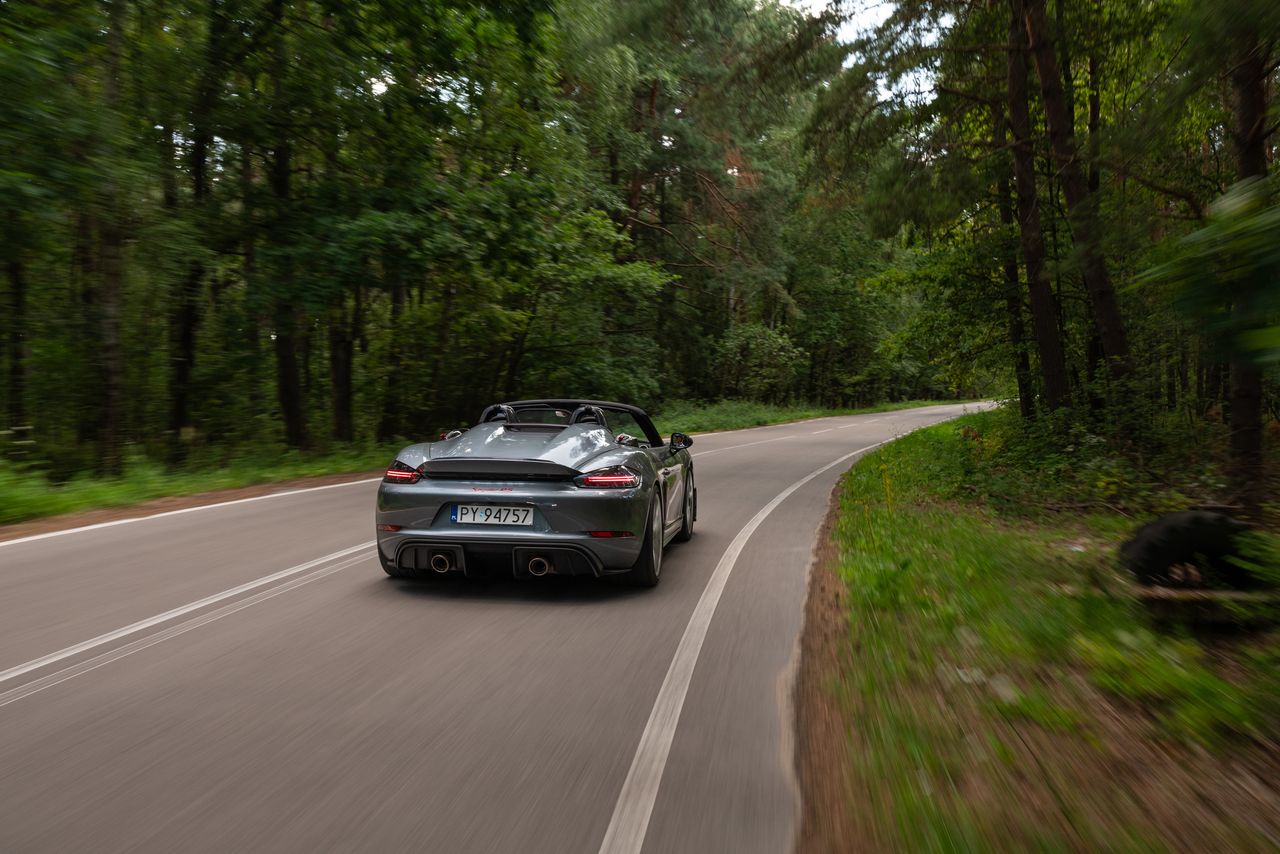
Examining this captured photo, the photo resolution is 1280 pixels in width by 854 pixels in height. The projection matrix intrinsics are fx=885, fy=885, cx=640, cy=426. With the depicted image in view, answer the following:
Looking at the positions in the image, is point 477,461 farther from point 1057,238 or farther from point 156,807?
point 1057,238

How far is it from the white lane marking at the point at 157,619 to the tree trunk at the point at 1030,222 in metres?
10.3

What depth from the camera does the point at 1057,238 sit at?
16188mm

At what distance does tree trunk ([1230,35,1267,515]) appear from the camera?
8.50 meters

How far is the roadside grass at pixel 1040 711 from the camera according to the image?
9.10ft

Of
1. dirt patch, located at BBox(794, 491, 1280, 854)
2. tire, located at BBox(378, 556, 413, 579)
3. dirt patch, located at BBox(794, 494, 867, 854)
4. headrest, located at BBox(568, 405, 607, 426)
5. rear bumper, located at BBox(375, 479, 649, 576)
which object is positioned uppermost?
headrest, located at BBox(568, 405, 607, 426)

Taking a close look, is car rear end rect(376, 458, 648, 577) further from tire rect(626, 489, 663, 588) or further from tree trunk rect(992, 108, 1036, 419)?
tree trunk rect(992, 108, 1036, 419)

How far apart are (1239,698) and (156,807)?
4.15 metres

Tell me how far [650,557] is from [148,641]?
3134 millimetres

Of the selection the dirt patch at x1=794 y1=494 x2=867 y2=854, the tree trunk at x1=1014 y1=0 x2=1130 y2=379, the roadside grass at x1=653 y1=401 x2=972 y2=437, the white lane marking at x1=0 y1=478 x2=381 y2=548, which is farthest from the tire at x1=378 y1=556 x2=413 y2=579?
the roadside grass at x1=653 y1=401 x2=972 y2=437

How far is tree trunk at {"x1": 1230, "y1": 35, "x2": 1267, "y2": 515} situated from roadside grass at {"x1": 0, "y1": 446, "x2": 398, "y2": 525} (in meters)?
12.0

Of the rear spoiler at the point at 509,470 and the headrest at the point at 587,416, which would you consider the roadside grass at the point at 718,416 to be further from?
the rear spoiler at the point at 509,470

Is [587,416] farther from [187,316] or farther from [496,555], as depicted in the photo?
[187,316]

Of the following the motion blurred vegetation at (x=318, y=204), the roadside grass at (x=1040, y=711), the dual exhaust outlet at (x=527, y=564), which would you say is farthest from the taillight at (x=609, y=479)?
the motion blurred vegetation at (x=318, y=204)

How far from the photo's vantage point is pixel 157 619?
17.1 ft
